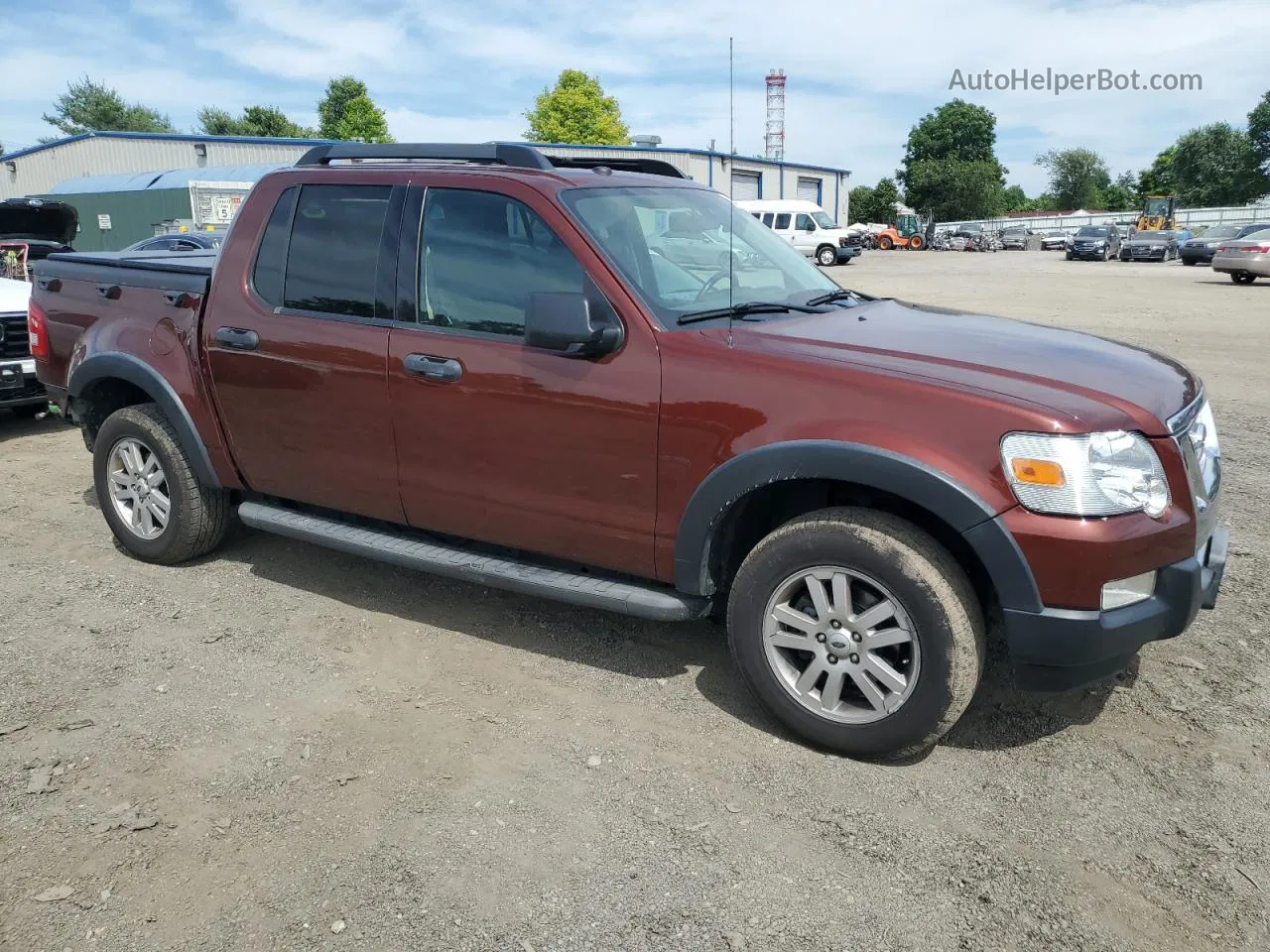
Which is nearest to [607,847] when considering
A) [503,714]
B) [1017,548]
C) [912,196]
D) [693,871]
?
[693,871]

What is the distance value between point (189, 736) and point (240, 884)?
0.92 metres

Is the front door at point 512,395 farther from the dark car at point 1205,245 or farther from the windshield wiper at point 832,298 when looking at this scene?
the dark car at point 1205,245

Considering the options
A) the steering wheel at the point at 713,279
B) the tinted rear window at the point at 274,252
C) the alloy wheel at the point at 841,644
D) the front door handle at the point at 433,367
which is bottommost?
the alloy wheel at the point at 841,644

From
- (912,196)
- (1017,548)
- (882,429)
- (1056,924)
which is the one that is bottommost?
(1056,924)

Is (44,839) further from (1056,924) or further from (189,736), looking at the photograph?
(1056,924)

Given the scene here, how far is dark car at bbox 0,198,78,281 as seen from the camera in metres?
11.9

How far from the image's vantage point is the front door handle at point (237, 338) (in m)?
4.28

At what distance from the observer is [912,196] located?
84.8 m

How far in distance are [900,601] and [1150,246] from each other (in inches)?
1646

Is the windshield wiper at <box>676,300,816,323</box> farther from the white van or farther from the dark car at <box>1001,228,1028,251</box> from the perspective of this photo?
the dark car at <box>1001,228,1028,251</box>

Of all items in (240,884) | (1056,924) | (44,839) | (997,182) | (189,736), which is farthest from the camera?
(997,182)

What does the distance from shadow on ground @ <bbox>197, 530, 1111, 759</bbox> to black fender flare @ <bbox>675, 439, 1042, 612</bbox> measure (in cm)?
72

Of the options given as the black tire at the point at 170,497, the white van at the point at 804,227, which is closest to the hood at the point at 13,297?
the black tire at the point at 170,497

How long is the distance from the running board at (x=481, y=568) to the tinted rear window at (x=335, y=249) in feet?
3.06
